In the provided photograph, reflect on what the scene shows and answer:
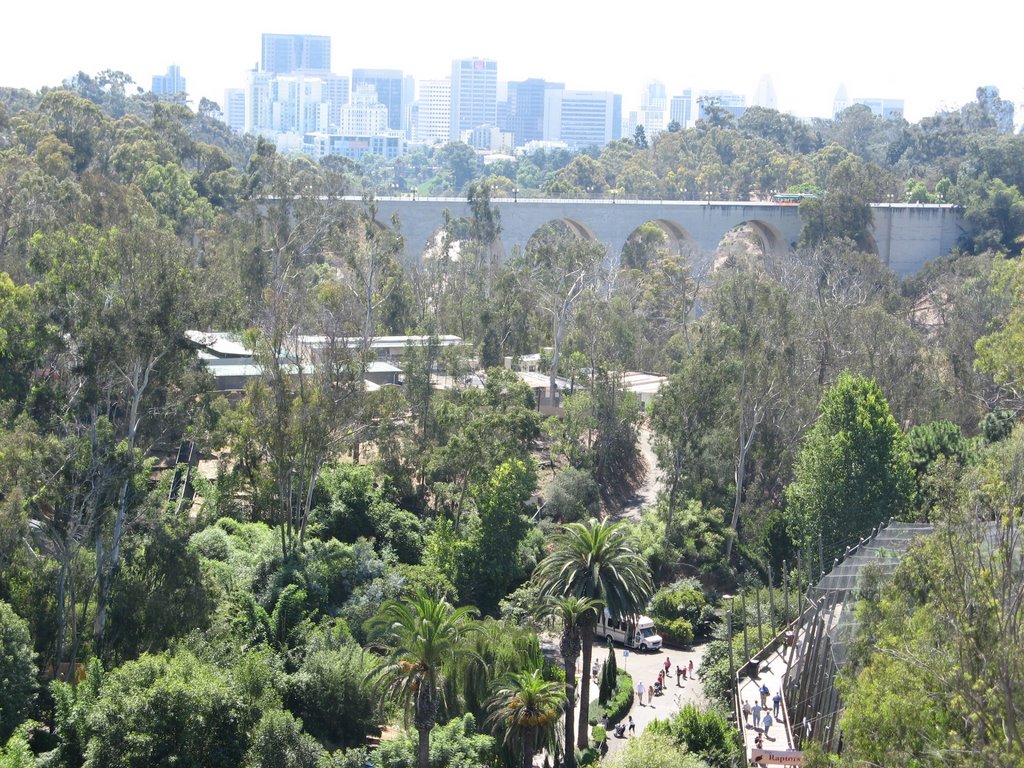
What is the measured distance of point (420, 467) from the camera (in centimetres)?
3144

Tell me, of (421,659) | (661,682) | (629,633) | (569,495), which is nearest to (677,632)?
(629,633)

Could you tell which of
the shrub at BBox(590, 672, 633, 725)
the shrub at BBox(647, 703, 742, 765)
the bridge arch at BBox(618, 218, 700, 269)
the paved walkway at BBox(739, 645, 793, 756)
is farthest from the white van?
the bridge arch at BBox(618, 218, 700, 269)

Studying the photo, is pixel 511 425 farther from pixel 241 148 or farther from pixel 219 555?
pixel 241 148

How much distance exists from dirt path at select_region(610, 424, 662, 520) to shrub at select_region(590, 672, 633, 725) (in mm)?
10771

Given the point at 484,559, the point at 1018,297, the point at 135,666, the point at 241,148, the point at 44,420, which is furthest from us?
the point at 241,148

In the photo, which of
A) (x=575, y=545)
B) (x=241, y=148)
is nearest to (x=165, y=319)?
(x=575, y=545)

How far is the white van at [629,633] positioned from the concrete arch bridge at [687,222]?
36.4m

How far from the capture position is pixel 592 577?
20.5 metres

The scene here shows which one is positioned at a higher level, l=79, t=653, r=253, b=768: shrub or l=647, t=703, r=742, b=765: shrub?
l=79, t=653, r=253, b=768: shrub

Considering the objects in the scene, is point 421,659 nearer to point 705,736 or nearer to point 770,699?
point 705,736

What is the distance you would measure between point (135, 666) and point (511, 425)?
1475 centimetres

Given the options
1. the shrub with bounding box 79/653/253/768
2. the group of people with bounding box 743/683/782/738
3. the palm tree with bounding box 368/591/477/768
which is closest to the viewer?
the shrub with bounding box 79/653/253/768

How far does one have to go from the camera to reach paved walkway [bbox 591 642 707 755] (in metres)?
23.1

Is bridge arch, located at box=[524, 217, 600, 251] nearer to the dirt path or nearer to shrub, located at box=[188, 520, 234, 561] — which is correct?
the dirt path
